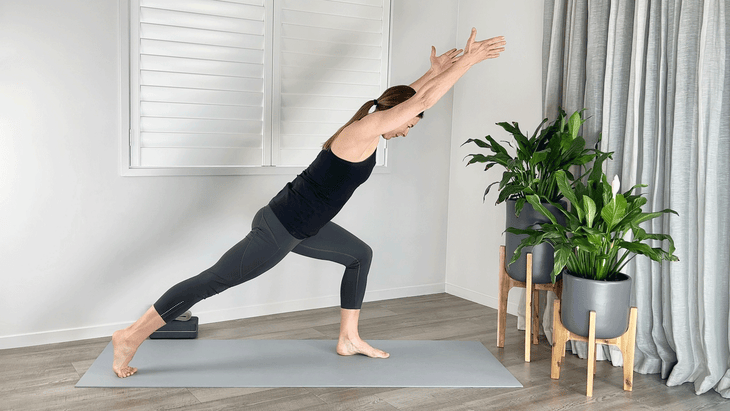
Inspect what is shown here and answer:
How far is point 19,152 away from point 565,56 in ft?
8.64

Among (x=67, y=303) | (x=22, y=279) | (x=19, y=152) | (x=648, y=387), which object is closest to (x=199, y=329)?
(x=67, y=303)

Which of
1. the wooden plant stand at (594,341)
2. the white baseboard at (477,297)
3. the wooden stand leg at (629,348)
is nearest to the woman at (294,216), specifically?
the wooden plant stand at (594,341)

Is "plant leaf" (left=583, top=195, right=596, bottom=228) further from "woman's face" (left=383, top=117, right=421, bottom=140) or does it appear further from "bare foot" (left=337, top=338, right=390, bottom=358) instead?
"bare foot" (left=337, top=338, right=390, bottom=358)

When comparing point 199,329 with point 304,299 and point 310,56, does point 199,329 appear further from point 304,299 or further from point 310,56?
point 310,56

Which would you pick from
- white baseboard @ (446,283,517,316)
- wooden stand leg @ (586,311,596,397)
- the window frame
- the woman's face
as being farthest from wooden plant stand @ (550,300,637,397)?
the window frame

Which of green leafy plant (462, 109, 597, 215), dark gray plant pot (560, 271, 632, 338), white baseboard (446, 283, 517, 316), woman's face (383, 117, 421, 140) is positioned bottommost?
white baseboard (446, 283, 517, 316)

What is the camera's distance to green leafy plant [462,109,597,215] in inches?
106

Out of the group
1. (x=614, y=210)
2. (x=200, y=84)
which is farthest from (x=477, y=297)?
(x=200, y=84)

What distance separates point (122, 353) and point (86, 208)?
877 millimetres

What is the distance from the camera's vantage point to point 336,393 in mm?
2418

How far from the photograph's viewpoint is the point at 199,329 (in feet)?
10.6

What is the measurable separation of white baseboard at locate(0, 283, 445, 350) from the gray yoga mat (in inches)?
11.8

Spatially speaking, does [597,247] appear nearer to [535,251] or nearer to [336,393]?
[535,251]

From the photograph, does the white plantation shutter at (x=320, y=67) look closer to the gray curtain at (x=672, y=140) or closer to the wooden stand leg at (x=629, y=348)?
the gray curtain at (x=672, y=140)
